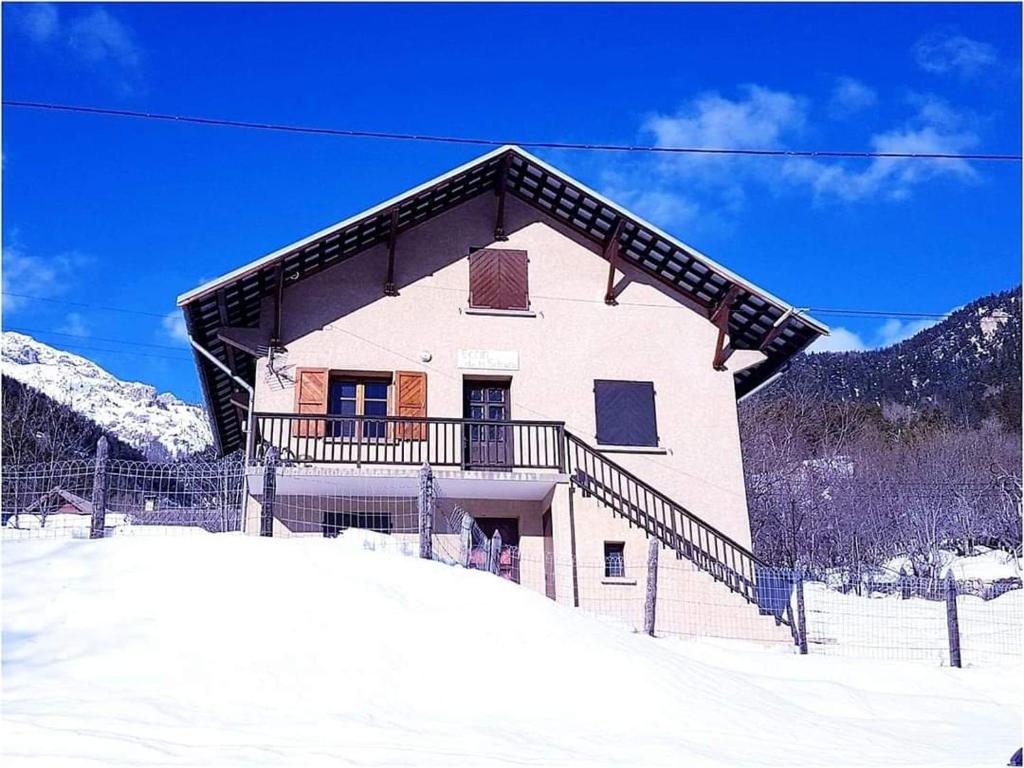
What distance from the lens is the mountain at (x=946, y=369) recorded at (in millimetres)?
59375

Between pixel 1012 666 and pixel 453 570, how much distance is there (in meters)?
9.31

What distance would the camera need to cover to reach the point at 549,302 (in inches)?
746

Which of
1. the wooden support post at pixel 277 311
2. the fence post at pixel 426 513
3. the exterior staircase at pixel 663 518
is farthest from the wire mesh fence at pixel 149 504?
the exterior staircase at pixel 663 518

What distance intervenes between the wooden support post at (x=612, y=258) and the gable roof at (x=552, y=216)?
76mm

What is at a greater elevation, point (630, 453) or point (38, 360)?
point (38, 360)

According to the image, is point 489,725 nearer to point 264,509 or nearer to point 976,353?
point 264,509

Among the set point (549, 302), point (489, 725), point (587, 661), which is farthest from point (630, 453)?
point (489, 725)

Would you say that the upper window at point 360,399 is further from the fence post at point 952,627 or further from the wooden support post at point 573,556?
the fence post at point 952,627

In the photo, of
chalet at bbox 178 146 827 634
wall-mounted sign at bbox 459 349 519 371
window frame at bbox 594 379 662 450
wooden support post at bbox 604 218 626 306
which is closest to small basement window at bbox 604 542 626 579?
chalet at bbox 178 146 827 634

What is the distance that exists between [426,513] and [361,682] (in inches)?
184

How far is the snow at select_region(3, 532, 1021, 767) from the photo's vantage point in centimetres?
644

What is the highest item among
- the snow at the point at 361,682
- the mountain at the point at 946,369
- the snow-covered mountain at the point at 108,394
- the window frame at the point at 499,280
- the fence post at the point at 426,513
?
the snow-covered mountain at the point at 108,394

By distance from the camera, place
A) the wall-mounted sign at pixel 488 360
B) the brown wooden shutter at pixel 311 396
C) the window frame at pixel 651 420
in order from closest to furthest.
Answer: the brown wooden shutter at pixel 311 396
the window frame at pixel 651 420
the wall-mounted sign at pixel 488 360

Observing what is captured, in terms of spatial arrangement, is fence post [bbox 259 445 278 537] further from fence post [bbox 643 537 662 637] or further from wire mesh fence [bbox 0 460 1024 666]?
fence post [bbox 643 537 662 637]
